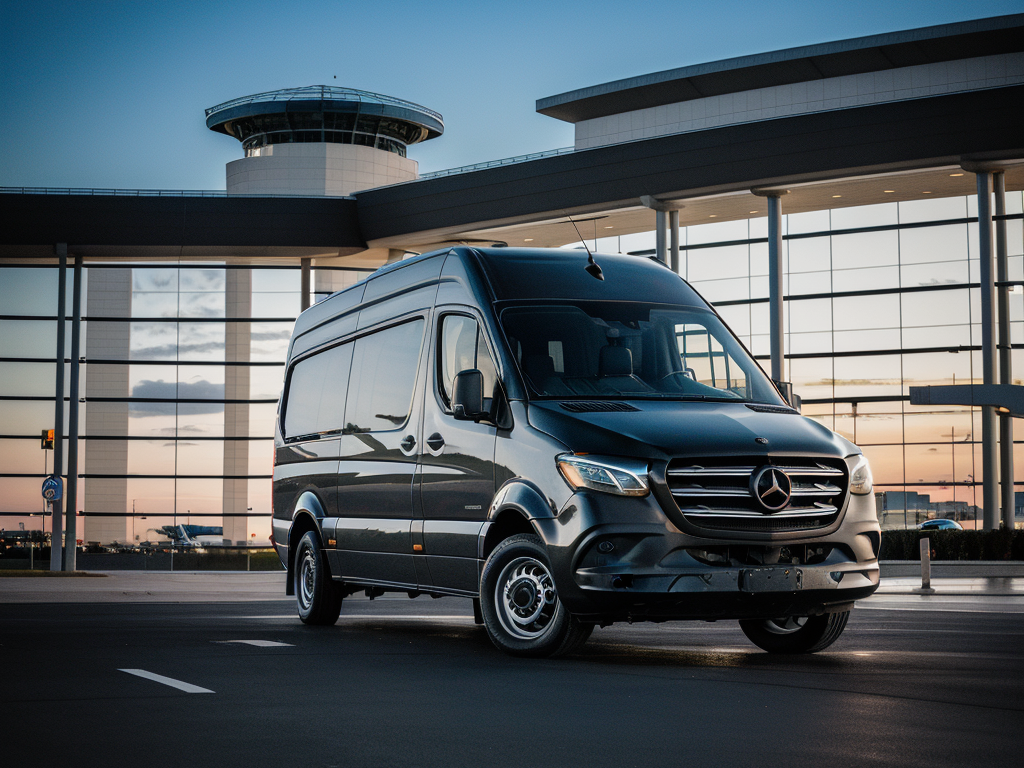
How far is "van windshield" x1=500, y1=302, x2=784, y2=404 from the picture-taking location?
9.39m

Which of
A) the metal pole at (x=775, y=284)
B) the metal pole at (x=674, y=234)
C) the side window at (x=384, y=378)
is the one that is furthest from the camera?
the metal pole at (x=674, y=234)

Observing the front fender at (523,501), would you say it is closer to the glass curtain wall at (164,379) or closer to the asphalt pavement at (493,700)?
the asphalt pavement at (493,700)

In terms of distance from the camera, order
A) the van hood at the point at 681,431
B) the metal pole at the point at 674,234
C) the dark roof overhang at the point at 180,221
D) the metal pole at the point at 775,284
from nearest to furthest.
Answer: the van hood at the point at 681,431, the metal pole at the point at 775,284, the metal pole at the point at 674,234, the dark roof overhang at the point at 180,221

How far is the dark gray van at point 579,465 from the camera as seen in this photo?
326 inches

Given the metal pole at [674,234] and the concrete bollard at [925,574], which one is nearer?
the concrete bollard at [925,574]

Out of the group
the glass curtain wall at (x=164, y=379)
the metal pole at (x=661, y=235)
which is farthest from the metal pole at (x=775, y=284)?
the glass curtain wall at (x=164, y=379)

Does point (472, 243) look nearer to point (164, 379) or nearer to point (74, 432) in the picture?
point (164, 379)

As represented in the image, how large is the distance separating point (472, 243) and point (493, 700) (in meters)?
34.5

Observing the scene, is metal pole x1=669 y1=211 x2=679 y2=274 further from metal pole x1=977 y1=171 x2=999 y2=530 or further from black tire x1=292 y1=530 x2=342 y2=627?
black tire x1=292 y1=530 x2=342 y2=627

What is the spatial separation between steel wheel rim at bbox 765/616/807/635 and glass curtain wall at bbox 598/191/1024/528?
33824mm

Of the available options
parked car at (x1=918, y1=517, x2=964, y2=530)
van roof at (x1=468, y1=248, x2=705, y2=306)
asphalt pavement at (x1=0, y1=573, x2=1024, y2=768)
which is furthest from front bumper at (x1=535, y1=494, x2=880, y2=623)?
parked car at (x1=918, y1=517, x2=964, y2=530)

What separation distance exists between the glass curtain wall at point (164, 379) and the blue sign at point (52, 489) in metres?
12.6

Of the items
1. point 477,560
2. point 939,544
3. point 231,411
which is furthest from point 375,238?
point 477,560

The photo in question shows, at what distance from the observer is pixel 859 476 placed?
891 centimetres
